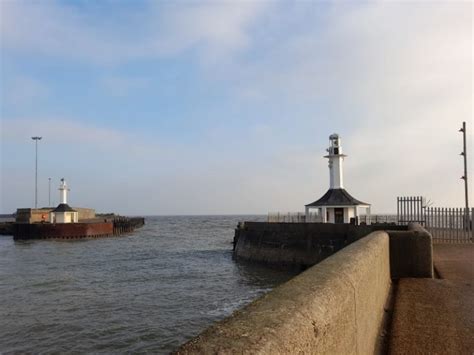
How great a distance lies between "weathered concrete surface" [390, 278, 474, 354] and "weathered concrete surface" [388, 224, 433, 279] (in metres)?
0.60

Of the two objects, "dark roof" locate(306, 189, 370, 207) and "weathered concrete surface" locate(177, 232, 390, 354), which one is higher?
"dark roof" locate(306, 189, 370, 207)

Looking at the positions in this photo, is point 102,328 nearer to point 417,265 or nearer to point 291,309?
point 417,265

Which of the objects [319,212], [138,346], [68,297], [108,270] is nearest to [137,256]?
[108,270]

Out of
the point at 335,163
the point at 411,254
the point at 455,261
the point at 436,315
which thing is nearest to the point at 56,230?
the point at 335,163

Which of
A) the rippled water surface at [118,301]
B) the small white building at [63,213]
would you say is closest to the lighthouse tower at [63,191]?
the small white building at [63,213]

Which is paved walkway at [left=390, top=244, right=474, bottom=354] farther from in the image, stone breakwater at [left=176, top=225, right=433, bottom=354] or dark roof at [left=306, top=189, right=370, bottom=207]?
dark roof at [left=306, top=189, right=370, bottom=207]

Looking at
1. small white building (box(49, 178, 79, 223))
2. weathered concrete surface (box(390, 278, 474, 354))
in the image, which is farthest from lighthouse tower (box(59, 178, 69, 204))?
weathered concrete surface (box(390, 278, 474, 354))

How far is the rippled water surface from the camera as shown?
11.4 metres

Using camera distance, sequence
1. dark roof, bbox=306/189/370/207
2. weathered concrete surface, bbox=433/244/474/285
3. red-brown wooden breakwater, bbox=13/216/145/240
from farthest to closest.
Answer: red-brown wooden breakwater, bbox=13/216/145/240 < dark roof, bbox=306/189/370/207 < weathered concrete surface, bbox=433/244/474/285

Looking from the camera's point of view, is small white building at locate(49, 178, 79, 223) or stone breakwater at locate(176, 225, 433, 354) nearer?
stone breakwater at locate(176, 225, 433, 354)

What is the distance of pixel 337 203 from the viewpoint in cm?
2883

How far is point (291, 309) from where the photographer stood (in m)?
2.54

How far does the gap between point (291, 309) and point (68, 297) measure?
16.5 metres

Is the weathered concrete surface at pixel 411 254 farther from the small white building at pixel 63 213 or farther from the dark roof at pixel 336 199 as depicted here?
the small white building at pixel 63 213
